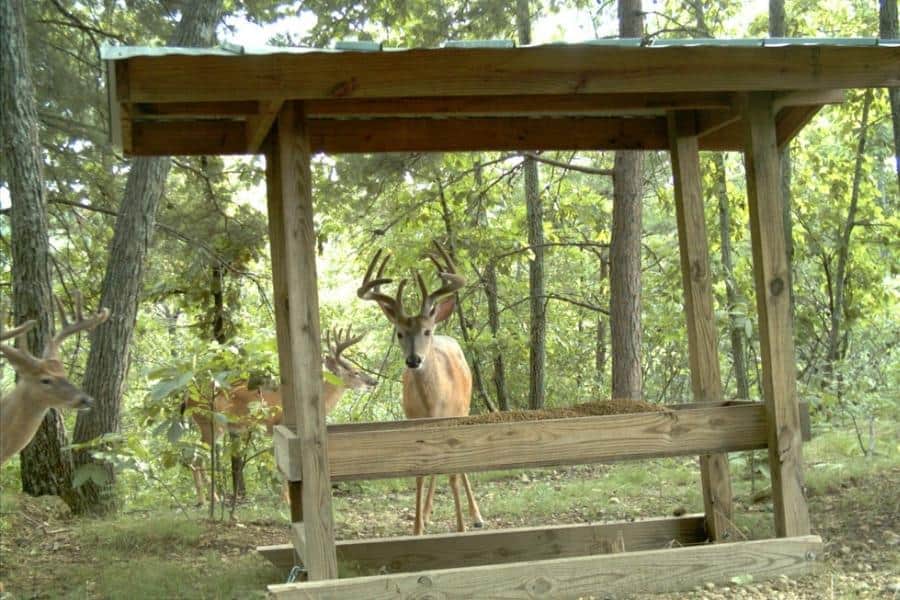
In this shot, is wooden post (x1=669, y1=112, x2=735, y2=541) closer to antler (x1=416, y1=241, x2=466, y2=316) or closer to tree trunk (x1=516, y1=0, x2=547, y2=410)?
antler (x1=416, y1=241, x2=466, y2=316)

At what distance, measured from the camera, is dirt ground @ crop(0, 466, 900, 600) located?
4867 millimetres

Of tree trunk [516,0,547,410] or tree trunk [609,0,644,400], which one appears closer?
tree trunk [609,0,644,400]

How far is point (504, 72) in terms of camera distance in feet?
15.4

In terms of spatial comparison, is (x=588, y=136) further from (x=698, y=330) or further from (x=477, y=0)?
(x=477, y=0)

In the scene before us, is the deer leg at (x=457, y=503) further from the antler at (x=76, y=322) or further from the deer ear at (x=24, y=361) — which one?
the deer ear at (x=24, y=361)

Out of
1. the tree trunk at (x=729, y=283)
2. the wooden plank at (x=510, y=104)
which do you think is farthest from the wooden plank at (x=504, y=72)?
the tree trunk at (x=729, y=283)

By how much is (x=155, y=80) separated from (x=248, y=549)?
3.55 m

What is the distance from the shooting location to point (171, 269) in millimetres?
12203

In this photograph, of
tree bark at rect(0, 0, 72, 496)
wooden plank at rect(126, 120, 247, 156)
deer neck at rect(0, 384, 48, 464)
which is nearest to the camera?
wooden plank at rect(126, 120, 247, 156)

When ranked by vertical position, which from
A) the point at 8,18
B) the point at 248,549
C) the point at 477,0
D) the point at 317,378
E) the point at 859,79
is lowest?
the point at 248,549

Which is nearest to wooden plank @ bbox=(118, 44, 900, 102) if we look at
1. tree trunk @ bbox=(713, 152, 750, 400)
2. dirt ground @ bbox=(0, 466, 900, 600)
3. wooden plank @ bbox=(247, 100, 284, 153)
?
wooden plank @ bbox=(247, 100, 284, 153)

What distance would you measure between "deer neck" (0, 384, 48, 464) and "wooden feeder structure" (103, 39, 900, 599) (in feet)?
7.14

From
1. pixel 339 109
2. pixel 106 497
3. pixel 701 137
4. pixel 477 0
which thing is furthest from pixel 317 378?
pixel 477 0

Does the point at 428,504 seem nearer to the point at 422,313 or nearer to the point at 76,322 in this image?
the point at 422,313
